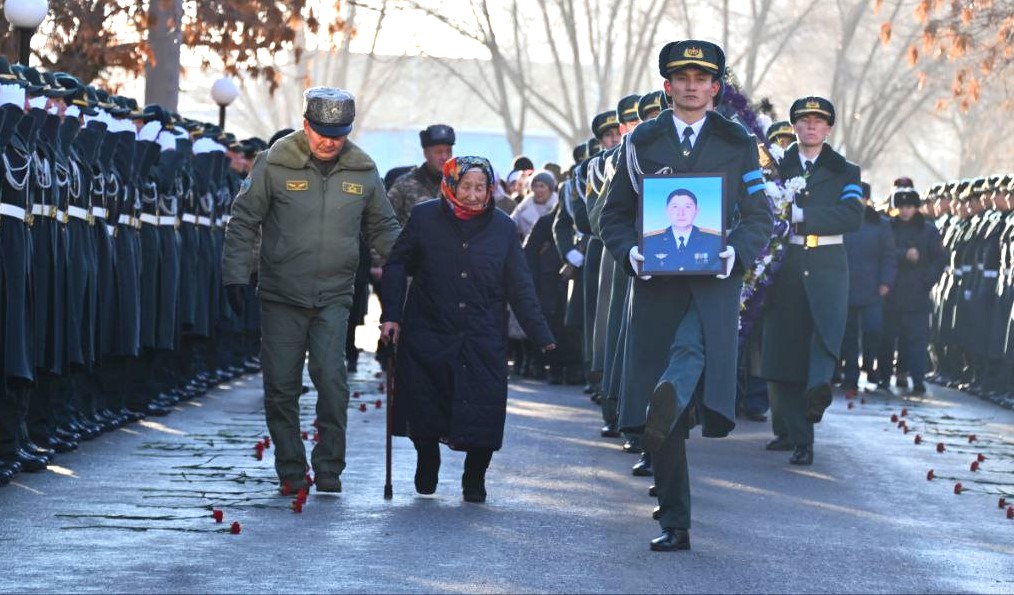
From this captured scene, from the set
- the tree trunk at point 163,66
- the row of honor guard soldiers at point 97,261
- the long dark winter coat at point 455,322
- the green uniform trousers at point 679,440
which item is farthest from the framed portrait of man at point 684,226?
the tree trunk at point 163,66

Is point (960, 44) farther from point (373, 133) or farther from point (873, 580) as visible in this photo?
point (373, 133)

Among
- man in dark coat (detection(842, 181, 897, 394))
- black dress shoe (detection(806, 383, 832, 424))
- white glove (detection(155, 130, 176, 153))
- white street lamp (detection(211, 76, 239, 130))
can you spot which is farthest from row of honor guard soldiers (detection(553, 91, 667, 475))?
white street lamp (detection(211, 76, 239, 130))

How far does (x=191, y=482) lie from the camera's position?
11852mm

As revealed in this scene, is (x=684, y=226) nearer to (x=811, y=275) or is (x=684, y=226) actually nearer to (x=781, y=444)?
(x=811, y=275)

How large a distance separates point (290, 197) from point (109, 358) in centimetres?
371

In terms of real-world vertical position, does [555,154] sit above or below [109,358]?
above

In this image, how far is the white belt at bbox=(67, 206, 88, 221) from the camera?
13.0 m

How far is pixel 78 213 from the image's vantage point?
13.1 m

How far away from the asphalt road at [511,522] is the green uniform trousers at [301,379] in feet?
0.64

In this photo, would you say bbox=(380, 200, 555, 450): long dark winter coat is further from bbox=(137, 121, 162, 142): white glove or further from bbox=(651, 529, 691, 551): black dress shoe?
bbox=(137, 121, 162, 142): white glove

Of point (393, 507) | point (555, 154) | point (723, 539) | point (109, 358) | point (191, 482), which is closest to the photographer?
point (723, 539)

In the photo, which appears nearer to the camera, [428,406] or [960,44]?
[428,406]

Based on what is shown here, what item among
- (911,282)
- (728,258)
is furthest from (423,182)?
(911,282)

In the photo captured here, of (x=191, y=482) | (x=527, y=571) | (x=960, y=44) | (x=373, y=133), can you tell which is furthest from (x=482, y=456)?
(x=373, y=133)
